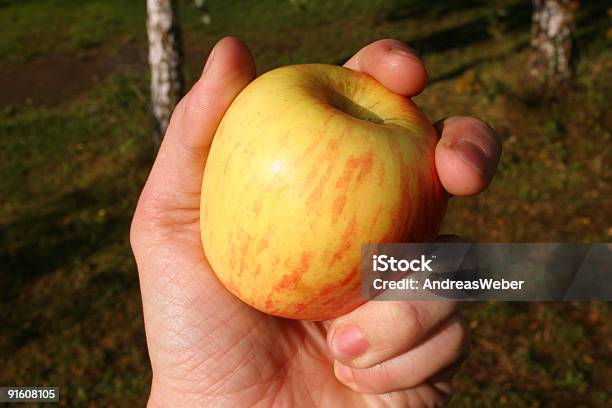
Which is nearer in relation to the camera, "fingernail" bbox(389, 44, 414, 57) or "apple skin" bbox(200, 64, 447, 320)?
"apple skin" bbox(200, 64, 447, 320)

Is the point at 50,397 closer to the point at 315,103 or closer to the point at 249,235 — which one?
the point at 249,235

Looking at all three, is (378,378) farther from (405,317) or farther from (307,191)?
(307,191)

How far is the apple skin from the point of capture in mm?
1515

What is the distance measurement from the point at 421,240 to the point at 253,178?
1.79ft

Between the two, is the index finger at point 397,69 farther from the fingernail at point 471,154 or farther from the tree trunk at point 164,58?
the tree trunk at point 164,58

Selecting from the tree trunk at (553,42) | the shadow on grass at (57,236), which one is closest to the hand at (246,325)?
the shadow on grass at (57,236)

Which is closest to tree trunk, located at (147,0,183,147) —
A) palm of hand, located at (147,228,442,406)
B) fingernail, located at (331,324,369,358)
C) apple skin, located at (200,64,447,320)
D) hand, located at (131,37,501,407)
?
hand, located at (131,37,501,407)

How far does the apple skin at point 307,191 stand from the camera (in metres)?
1.51

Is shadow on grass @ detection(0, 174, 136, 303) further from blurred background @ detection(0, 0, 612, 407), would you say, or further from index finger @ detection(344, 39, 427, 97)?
index finger @ detection(344, 39, 427, 97)

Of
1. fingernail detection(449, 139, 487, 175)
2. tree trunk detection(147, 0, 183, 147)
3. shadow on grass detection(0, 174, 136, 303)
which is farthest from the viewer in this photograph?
tree trunk detection(147, 0, 183, 147)

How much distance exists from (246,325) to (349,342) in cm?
41

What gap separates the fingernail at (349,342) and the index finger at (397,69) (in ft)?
2.67

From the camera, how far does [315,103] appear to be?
5.20 ft

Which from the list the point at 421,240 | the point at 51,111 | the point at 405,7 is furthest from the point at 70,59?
the point at 421,240
